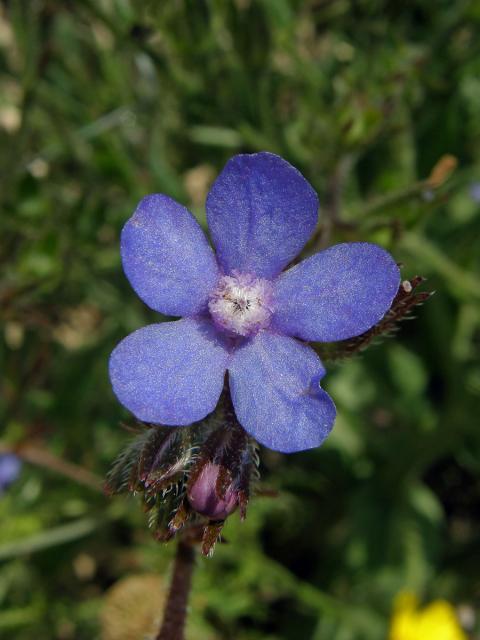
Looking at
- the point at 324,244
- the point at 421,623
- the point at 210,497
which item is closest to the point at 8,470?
the point at 324,244

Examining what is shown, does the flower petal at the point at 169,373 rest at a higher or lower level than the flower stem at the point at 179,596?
higher

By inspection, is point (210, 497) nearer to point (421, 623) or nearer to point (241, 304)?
point (241, 304)

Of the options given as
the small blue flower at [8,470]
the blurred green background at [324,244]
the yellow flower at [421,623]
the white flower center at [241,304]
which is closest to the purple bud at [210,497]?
the white flower center at [241,304]

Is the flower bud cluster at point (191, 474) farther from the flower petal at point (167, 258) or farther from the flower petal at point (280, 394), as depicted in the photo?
the flower petal at point (167, 258)

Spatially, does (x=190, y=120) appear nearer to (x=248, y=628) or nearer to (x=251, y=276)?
(x=251, y=276)

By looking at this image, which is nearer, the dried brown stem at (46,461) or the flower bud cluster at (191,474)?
the flower bud cluster at (191,474)

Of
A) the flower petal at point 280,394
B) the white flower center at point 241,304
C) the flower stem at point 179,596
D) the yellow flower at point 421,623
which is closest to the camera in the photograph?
the flower petal at point 280,394

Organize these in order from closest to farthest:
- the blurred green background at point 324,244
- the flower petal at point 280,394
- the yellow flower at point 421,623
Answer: the flower petal at point 280,394
the blurred green background at point 324,244
the yellow flower at point 421,623

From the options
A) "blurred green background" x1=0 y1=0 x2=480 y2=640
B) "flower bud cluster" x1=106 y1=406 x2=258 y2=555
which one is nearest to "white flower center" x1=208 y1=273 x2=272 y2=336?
"flower bud cluster" x1=106 y1=406 x2=258 y2=555
